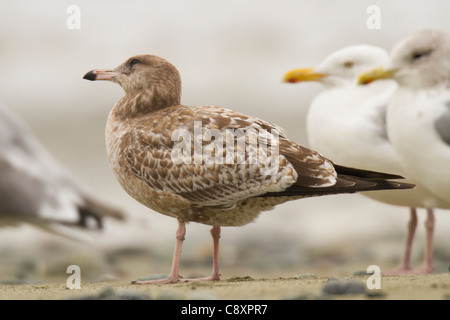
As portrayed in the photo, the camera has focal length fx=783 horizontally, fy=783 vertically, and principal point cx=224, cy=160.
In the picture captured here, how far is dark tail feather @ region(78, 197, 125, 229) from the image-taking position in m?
5.98

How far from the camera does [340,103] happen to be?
597 cm

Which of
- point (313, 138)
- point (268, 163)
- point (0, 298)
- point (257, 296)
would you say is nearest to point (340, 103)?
point (313, 138)

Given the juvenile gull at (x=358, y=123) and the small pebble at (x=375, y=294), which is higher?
the juvenile gull at (x=358, y=123)

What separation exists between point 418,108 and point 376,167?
845mm

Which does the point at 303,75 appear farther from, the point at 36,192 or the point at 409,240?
the point at 36,192

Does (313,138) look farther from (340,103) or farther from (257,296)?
(257,296)

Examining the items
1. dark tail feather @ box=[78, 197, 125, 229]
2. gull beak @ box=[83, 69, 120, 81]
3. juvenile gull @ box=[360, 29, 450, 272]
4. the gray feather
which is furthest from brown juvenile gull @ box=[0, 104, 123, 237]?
the gray feather

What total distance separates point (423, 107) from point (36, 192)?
2978mm

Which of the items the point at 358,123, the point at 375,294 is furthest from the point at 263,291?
the point at 358,123

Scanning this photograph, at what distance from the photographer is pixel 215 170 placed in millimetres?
3910

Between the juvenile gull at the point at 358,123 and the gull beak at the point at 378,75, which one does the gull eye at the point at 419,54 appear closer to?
the gull beak at the point at 378,75

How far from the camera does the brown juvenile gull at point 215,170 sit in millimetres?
3881

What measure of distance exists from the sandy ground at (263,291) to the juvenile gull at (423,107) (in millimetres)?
747

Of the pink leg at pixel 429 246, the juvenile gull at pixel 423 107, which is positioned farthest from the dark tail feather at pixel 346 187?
the pink leg at pixel 429 246
